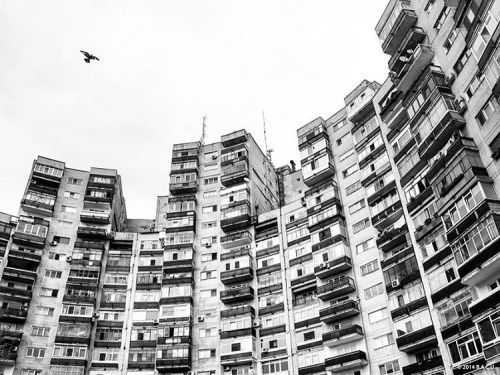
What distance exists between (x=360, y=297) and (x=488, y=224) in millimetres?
20427

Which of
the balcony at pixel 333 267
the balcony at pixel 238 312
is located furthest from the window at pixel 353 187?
the balcony at pixel 238 312

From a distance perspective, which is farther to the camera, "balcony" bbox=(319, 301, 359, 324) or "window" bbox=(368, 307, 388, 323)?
"balcony" bbox=(319, 301, 359, 324)

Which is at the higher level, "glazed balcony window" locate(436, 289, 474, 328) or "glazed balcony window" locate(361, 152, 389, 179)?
"glazed balcony window" locate(361, 152, 389, 179)

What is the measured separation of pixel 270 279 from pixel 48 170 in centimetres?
3712

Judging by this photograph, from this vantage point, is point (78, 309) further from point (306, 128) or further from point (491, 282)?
point (491, 282)

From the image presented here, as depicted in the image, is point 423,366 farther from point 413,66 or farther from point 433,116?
point 413,66

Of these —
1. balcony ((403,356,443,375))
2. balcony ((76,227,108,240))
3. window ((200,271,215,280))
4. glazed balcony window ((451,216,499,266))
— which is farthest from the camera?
balcony ((76,227,108,240))

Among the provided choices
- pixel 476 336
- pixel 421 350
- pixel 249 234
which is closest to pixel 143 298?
pixel 249 234

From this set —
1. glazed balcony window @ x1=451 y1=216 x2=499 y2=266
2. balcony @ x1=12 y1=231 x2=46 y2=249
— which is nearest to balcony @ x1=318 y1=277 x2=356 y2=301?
glazed balcony window @ x1=451 y1=216 x2=499 y2=266

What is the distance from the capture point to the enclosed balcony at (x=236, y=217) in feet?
212

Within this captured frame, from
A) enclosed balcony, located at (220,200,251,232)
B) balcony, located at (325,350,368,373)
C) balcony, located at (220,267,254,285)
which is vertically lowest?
balcony, located at (325,350,368,373)

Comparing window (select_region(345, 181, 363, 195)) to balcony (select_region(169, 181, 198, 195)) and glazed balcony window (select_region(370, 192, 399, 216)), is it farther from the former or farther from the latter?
balcony (select_region(169, 181, 198, 195))

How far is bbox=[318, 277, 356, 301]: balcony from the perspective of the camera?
50.5 m

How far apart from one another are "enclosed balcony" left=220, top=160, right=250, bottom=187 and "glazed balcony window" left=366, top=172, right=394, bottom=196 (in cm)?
2020
